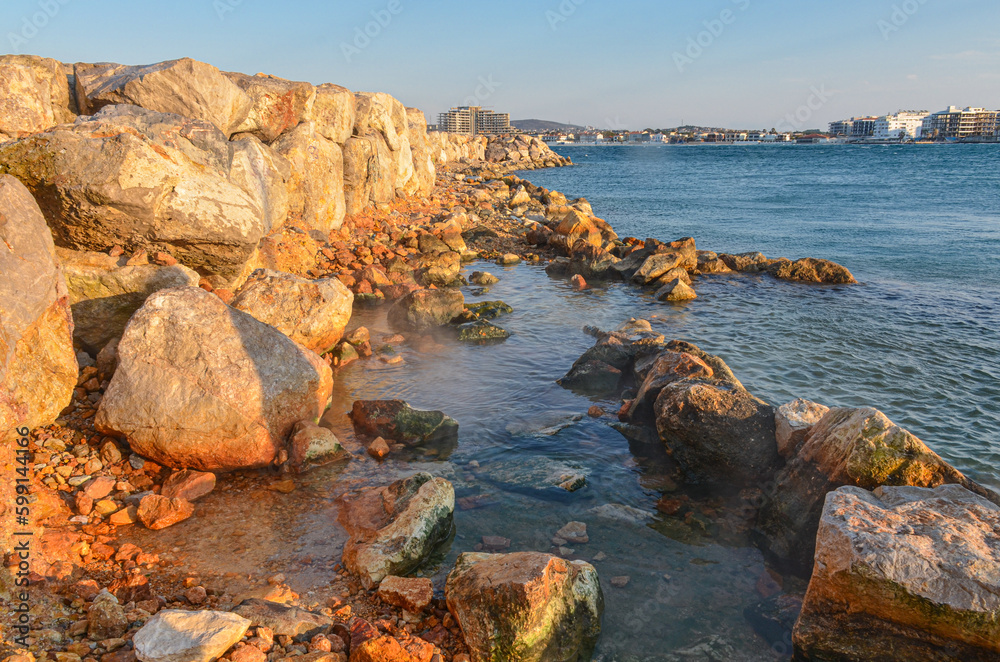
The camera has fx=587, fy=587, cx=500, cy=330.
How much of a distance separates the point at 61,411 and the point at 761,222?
117 feet

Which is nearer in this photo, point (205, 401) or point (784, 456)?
point (205, 401)

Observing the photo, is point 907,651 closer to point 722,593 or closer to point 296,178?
point 722,593

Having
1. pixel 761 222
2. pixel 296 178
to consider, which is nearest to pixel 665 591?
pixel 296 178

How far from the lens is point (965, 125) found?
497 ft

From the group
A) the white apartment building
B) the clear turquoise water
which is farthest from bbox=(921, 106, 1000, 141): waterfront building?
the clear turquoise water

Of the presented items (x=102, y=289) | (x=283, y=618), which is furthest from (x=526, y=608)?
(x=102, y=289)

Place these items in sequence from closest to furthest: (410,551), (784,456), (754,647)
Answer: (754,647) < (410,551) < (784,456)

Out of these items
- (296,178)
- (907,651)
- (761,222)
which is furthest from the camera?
(761,222)

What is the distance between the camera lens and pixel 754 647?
567 centimetres

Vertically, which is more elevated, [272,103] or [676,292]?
[272,103]

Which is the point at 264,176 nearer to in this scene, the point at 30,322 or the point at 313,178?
the point at 313,178

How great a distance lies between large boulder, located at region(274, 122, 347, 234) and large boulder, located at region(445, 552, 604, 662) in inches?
585

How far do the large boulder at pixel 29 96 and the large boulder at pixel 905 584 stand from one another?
12000 millimetres

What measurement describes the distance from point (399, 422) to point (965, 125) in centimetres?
19511
